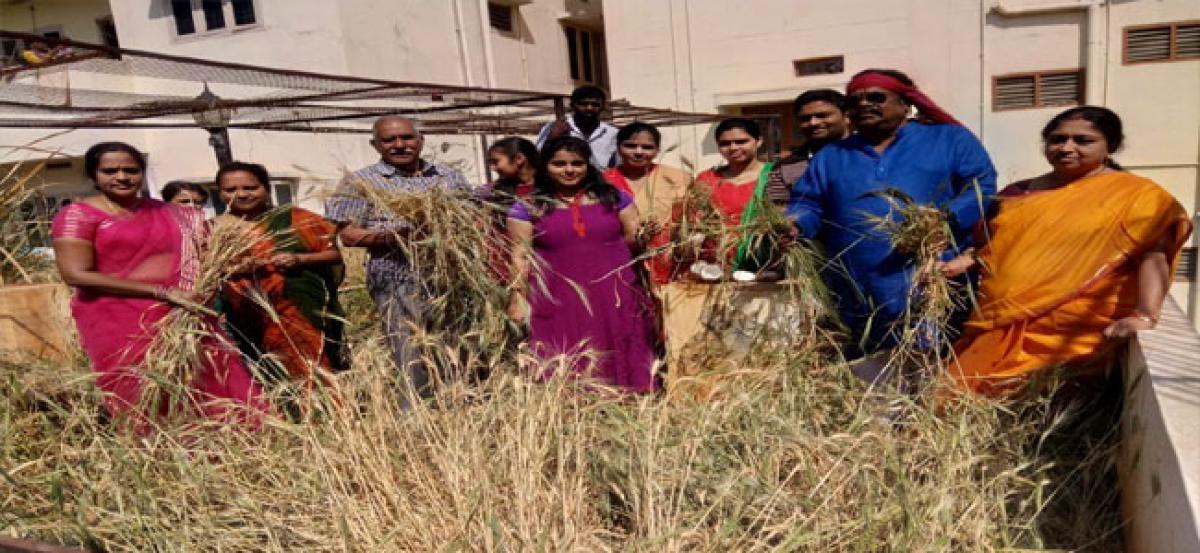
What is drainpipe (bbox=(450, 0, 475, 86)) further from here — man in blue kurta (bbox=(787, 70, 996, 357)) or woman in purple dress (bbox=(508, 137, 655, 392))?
man in blue kurta (bbox=(787, 70, 996, 357))

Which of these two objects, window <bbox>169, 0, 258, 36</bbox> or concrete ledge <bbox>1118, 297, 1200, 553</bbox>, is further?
window <bbox>169, 0, 258, 36</bbox>

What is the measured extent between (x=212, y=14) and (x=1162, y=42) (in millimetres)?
12828

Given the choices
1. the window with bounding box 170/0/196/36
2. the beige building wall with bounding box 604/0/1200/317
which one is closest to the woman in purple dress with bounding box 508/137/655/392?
the beige building wall with bounding box 604/0/1200/317

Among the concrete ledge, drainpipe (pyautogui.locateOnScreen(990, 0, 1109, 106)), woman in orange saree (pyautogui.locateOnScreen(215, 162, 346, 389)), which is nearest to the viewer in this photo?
the concrete ledge

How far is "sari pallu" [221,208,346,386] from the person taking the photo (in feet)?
9.02

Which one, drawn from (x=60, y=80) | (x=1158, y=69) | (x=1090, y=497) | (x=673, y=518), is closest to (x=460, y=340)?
(x=673, y=518)

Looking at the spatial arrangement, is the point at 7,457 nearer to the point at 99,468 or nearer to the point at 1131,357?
the point at 99,468

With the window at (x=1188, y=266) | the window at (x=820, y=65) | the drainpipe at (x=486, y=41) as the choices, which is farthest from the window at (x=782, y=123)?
the window at (x=1188, y=266)

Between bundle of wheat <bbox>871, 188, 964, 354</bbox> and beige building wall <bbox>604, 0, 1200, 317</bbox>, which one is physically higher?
beige building wall <bbox>604, 0, 1200, 317</bbox>

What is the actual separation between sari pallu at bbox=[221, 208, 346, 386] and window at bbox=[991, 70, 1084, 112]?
29.0 feet

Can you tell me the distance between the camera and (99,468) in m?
1.97

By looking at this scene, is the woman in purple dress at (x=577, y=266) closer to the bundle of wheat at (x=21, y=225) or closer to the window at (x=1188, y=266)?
the bundle of wheat at (x=21, y=225)

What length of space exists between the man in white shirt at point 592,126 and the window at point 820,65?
6441 millimetres

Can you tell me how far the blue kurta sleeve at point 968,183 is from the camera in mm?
2230
